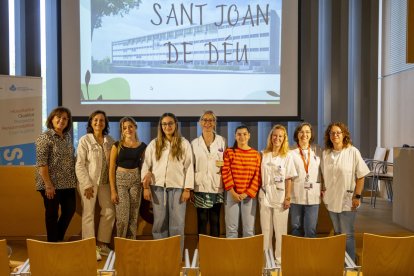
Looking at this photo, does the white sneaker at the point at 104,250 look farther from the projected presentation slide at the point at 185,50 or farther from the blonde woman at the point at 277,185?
the projected presentation slide at the point at 185,50

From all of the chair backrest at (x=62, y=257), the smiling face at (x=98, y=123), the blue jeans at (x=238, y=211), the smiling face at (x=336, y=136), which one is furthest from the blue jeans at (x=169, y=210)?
the chair backrest at (x=62, y=257)

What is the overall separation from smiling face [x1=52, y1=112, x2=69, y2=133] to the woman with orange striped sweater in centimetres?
144

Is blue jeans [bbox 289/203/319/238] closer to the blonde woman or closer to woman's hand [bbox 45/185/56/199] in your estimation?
the blonde woman

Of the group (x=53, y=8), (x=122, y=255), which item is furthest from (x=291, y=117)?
(x=122, y=255)

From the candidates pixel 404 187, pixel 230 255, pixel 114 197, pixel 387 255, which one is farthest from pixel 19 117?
pixel 387 255

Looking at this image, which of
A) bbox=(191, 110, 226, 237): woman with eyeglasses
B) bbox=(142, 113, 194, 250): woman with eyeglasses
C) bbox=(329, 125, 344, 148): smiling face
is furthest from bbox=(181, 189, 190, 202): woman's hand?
bbox=(329, 125, 344, 148): smiling face

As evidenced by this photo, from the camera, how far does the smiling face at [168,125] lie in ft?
13.9

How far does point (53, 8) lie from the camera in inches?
→ 269

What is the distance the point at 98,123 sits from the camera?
172 inches

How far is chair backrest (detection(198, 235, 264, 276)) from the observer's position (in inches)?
106

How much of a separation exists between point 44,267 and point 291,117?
15.3ft

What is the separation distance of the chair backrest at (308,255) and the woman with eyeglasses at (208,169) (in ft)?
5.59

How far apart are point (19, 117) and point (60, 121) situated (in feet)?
7.51

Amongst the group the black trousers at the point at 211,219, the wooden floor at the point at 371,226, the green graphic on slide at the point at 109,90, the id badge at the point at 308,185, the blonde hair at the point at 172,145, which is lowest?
the wooden floor at the point at 371,226
